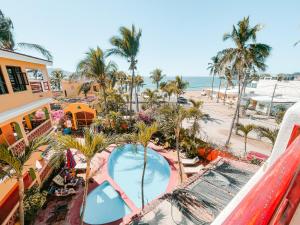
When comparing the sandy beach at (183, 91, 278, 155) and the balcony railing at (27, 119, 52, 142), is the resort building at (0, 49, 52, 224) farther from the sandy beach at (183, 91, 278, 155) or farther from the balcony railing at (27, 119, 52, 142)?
the sandy beach at (183, 91, 278, 155)

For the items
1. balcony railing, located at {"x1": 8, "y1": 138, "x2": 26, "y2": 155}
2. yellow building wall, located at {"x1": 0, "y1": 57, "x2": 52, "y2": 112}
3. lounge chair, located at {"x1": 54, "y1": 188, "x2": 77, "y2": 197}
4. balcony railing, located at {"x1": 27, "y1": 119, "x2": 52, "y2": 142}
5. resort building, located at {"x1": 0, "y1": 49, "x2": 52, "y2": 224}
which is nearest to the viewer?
resort building, located at {"x1": 0, "y1": 49, "x2": 52, "y2": 224}

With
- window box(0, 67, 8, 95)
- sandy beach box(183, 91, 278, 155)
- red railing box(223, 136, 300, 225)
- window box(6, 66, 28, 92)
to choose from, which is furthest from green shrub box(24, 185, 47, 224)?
sandy beach box(183, 91, 278, 155)

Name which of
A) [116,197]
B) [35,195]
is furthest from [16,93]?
[116,197]

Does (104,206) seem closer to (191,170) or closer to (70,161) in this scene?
(70,161)

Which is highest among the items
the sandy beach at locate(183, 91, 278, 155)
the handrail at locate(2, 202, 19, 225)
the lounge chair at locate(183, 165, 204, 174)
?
the handrail at locate(2, 202, 19, 225)

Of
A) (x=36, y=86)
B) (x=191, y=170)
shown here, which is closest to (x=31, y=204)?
(x=36, y=86)

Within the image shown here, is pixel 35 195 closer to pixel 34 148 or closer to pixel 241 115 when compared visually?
pixel 34 148
